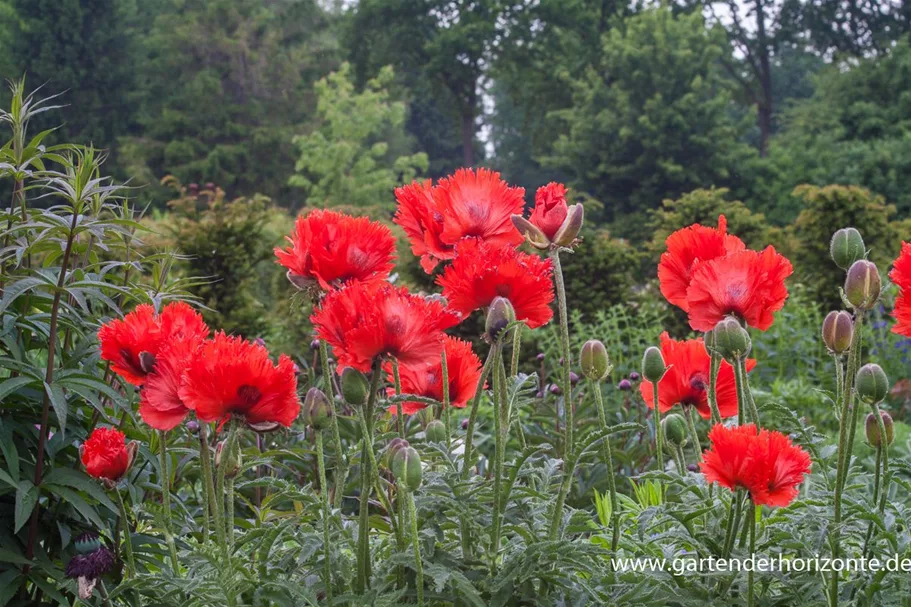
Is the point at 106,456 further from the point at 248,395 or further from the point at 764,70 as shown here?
the point at 764,70

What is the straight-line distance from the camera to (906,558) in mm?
1262

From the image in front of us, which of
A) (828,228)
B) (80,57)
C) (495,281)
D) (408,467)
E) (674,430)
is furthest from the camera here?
(80,57)

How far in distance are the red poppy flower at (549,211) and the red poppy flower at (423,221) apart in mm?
143

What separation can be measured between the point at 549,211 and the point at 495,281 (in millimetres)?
171

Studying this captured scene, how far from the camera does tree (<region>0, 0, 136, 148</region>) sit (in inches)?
982

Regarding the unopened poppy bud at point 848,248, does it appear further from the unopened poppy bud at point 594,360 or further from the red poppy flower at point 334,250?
the red poppy flower at point 334,250

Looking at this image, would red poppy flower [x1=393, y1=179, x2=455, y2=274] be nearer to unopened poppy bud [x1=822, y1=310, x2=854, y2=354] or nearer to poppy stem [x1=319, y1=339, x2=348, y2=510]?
poppy stem [x1=319, y1=339, x2=348, y2=510]

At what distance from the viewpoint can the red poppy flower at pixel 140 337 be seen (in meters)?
1.32

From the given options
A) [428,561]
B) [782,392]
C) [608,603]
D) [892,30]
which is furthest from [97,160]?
[892,30]

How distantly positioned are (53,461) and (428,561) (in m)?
0.87

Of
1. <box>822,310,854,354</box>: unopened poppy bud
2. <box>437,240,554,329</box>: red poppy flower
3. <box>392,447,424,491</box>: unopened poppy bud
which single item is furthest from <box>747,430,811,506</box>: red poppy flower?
<box>392,447,424,491</box>: unopened poppy bud

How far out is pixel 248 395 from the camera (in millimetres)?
1153

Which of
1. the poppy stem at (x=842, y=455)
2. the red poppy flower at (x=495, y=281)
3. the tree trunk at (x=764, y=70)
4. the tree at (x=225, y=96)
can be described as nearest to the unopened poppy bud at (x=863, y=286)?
the poppy stem at (x=842, y=455)

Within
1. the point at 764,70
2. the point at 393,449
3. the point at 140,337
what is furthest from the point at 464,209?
the point at 764,70
